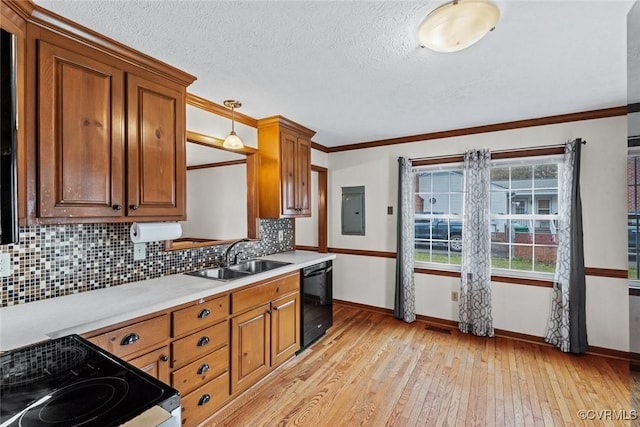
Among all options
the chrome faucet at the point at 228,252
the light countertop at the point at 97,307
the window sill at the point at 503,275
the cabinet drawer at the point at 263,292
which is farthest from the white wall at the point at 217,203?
the window sill at the point at 503,275

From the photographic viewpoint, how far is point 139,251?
217cm

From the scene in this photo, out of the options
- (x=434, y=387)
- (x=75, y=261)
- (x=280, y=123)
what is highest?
(x=280, y=123)

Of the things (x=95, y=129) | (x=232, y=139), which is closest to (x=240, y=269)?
(x=232, y=139)

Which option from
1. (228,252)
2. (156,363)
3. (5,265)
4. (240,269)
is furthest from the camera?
(240,269)

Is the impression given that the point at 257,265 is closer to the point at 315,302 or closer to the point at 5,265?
the point at 315,302

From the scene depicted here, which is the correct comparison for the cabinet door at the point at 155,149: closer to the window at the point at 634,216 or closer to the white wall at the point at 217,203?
the white wall at the point at 217,203

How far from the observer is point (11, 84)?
809 millimetres

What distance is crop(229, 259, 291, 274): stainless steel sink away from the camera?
293 centimetres

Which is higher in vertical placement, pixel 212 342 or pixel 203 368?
pixel 212 342

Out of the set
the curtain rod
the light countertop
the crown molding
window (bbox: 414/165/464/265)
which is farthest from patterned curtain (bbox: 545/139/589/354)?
the light countertop

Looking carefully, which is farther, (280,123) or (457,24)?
(280,123)

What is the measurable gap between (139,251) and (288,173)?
5.29 ft

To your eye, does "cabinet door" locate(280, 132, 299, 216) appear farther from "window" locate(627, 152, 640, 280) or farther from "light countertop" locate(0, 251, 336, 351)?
"window" locate(627, 152, 640, 280)

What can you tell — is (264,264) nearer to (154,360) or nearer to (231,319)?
(231,319)
